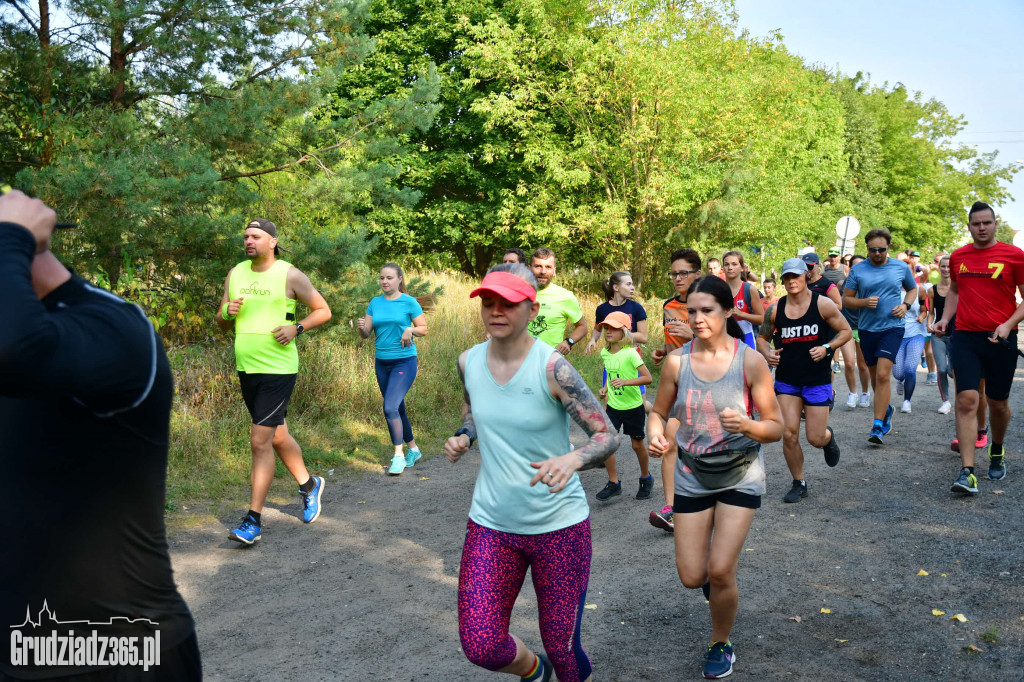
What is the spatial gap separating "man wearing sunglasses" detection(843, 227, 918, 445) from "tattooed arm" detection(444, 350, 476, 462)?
7326 mm

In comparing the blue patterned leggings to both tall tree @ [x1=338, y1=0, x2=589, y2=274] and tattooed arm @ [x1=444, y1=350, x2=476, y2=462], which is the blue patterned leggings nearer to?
tattooed arm @ [x1=444, y1=350, x2=476, y2=462]

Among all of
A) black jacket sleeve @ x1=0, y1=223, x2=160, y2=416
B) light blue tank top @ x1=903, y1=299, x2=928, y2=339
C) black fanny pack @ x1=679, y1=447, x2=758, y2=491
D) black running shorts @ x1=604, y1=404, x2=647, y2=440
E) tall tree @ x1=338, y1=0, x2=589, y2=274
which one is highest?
tall tree @ x1=338, y1=0, x2=589, y2=274

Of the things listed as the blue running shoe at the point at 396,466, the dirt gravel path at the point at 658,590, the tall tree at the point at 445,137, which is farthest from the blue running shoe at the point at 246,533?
the tall tree at the point at 445,137

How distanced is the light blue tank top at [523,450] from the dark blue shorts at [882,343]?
750cm

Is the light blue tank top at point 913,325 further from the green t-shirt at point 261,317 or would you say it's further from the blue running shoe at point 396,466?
the green t-shirt at point 261,317

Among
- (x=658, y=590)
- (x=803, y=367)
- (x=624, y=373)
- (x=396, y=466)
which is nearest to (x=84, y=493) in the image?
(x=658, y=590)

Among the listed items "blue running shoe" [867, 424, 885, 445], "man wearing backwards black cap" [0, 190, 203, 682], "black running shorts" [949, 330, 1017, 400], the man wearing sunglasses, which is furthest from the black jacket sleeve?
"blue running shoe" [867, 424, 885, 445]

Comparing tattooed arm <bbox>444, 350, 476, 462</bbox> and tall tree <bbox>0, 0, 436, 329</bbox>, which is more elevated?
tall tree <bbox>0, 0, 436, 329</bbox>

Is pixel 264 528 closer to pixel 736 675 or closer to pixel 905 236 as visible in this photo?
pixel 736 675

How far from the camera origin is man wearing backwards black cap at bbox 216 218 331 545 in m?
6.66

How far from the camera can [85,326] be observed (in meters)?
1.87

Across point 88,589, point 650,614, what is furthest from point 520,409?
point 650,614

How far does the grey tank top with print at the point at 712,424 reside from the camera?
4379mm

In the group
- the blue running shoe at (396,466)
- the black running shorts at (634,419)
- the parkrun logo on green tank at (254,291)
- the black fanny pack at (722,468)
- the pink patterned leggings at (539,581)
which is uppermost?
the parkrun logo on green tank at (254,291)
